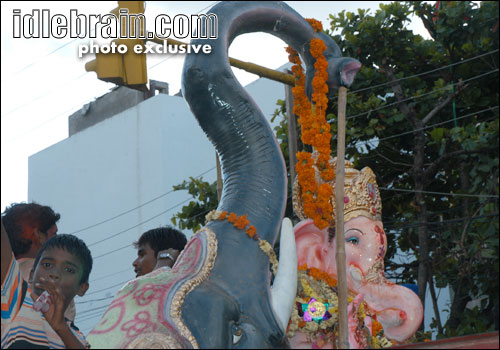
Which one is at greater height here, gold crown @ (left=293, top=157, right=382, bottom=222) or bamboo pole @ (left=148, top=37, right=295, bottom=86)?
bamboo pole @ (left=148, top=37, right=295, bottom=86)

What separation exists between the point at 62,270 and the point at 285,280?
89 centimetres

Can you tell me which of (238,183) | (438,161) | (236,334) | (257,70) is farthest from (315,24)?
(438,161)

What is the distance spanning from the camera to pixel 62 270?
2791mm

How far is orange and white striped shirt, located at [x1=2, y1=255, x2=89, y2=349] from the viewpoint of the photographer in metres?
2.21

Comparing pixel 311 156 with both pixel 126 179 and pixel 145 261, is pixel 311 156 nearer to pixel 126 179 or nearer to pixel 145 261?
pixel 145 261

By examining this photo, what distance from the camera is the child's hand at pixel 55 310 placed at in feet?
7.57

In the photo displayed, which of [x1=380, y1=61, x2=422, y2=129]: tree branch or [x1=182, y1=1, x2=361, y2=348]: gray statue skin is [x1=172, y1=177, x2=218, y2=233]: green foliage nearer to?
[x1=380, y1=61, x2=422, y2=129]: tree branch

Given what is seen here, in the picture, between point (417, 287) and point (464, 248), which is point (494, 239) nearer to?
point (464, 248)

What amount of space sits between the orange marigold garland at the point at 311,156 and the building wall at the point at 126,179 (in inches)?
424

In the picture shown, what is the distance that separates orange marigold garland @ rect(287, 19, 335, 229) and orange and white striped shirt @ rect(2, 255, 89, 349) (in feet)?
5.76

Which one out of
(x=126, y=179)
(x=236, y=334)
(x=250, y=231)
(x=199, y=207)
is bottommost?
(x=236, y=334)

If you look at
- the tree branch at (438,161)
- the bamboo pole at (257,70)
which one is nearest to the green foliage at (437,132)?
the tree branch at (438,161)

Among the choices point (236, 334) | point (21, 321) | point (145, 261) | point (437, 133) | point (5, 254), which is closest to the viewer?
point (5, 254)

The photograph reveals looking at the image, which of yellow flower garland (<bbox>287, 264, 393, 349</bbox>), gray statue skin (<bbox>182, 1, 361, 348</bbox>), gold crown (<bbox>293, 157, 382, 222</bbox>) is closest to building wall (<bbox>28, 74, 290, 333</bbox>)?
gold crown (<bbox>293, 157, 382, 222</bbox>)
